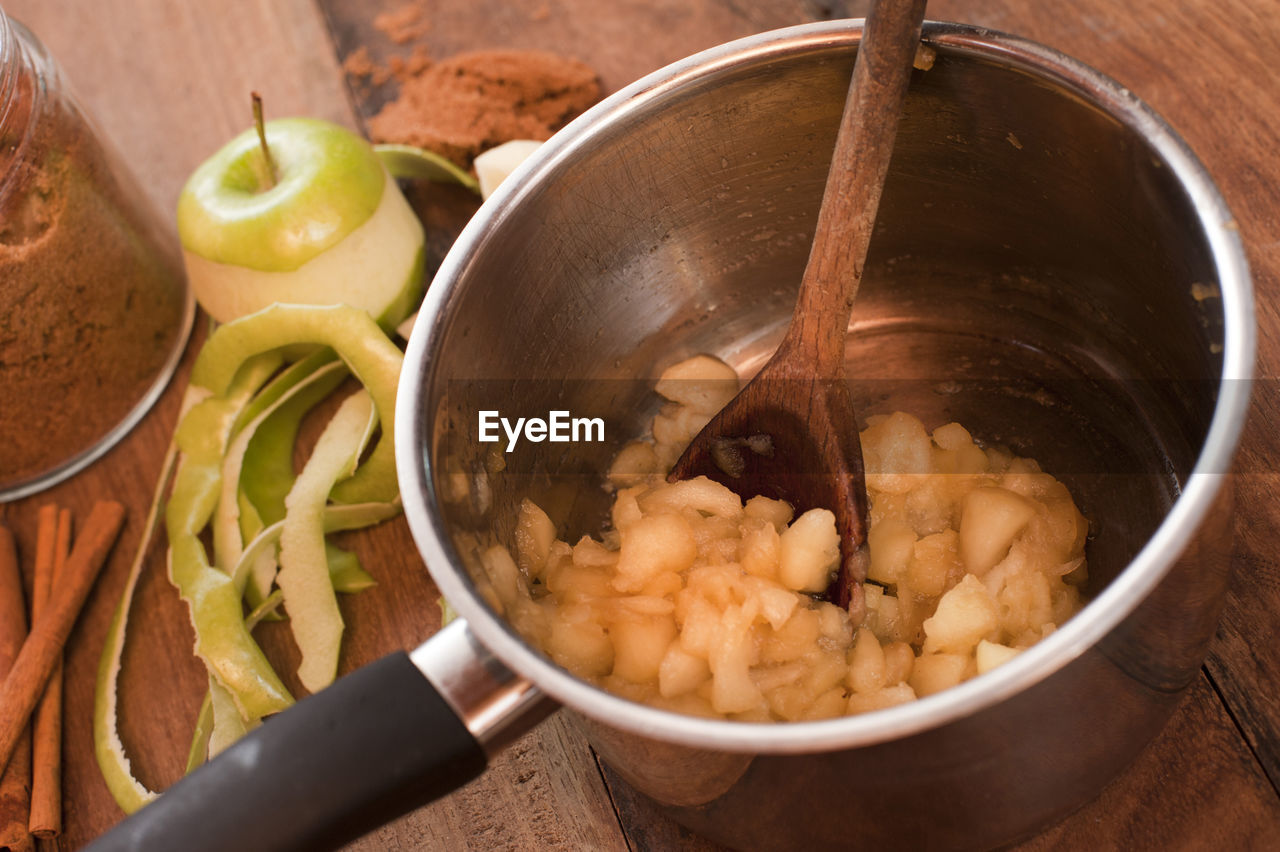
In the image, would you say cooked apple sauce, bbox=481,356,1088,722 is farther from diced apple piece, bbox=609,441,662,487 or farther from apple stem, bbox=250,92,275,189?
apple stem, bbox=250,92,275,189

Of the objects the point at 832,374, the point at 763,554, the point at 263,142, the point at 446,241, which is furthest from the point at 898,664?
the point at 263,142

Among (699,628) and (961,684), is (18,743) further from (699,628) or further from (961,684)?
(961,684)

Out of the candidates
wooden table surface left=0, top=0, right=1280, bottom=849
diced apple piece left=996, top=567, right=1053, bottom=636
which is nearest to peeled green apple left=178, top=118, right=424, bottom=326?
wooden table surface left=0, top=0, right=1280, bottom=849

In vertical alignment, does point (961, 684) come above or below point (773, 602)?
above

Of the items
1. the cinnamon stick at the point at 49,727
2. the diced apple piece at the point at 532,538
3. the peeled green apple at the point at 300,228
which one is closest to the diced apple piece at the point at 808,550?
the diced apple piece at the point at 532,538

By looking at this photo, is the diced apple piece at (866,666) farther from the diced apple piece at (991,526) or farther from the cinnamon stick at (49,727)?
the cinnamon stick at (49,727)

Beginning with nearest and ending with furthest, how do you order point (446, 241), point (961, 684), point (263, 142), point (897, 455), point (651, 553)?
point (961, 684) → point (651, 553) → point (897, 455) → point (263, 142) → point (446, 241)

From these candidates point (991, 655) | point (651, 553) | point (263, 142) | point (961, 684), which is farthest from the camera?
point (263, 142)
